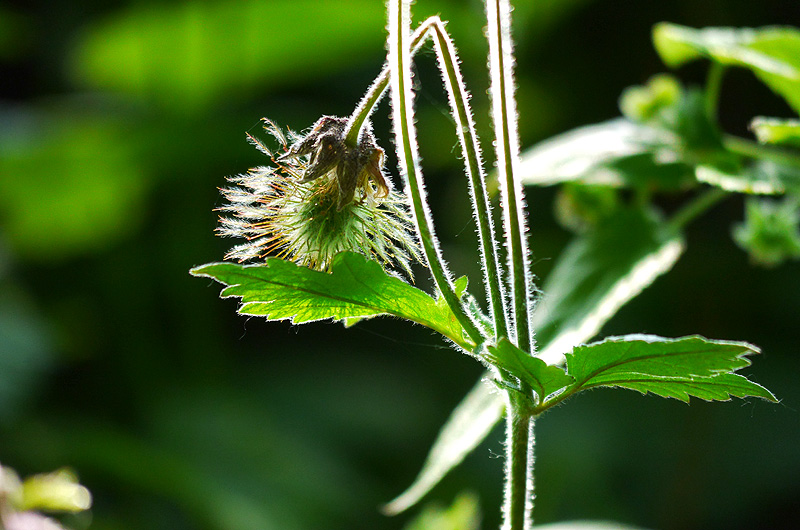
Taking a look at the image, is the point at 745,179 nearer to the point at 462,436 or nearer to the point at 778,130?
the point at 778,130

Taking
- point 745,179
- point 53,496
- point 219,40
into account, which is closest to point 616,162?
point 745,179

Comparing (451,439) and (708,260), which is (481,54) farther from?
(451,439)

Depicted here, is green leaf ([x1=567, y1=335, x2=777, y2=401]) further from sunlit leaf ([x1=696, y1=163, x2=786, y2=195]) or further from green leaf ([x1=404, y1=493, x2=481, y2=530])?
green leaf ([x1=404, y1=493, x2=481, y2=530])

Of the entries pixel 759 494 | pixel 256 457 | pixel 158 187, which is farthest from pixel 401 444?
pixel 158 187

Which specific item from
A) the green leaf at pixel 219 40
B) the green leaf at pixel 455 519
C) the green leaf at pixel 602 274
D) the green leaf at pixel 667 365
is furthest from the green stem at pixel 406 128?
the green leaf at pixel 219 40

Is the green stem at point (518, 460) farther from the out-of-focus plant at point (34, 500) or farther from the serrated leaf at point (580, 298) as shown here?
the out-of-focus plant at point (34, 500)

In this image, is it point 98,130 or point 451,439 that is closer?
point 451,439
